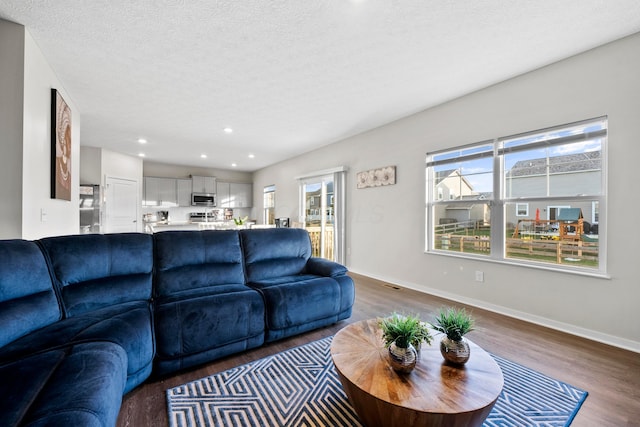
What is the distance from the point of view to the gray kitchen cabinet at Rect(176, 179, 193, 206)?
795 cm

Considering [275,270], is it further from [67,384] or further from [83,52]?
[83,52]

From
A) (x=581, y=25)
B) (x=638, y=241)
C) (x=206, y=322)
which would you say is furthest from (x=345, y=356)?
(x=581, y=25)

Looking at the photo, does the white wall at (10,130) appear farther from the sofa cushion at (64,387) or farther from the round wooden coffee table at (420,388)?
the round wooden coffee table at (420,388)

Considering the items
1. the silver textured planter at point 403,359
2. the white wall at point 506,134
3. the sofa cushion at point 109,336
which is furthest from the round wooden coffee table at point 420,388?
the white wall at point 506,134

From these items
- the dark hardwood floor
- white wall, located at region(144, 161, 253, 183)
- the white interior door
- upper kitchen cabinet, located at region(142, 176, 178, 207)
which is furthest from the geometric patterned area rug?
white wall, located at region(144, 161, 253, 183)

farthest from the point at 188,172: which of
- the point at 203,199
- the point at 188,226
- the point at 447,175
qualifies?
the point at 447,175

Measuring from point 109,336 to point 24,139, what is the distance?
192 cm

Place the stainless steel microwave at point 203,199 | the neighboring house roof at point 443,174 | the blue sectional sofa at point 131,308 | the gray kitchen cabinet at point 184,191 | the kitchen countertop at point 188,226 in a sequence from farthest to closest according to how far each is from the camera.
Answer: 1. the stainless steel microwave at point 203,199
2. the gray kitchen cabinet at point 184,191
3. the kitchen countertop at point 188,226
4. the neighboring house roof at point 443,174
5. the blue sectional sofa at point 131,308

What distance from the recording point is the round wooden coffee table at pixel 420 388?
1.07m

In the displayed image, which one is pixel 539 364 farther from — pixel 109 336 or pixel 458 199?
pixel 109 336

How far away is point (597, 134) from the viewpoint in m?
2.45

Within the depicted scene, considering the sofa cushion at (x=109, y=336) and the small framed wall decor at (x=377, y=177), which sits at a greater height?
the small framed wall decor at (x=377, y=177)

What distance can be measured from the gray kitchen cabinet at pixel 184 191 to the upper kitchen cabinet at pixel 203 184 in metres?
0.13

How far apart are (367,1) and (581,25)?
1806 mm
